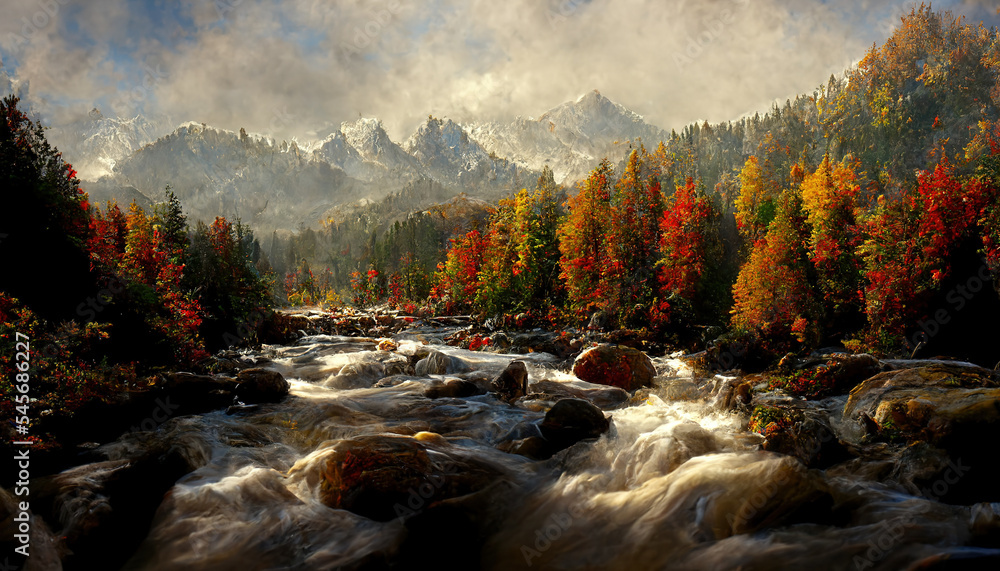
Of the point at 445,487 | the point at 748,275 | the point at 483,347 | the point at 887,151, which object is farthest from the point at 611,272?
the point at 887,151

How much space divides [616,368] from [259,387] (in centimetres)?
1413

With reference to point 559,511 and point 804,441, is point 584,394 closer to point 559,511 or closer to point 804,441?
point 804,441

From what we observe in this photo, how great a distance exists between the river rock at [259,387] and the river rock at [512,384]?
8.13 meters

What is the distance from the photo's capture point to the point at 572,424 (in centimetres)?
1276

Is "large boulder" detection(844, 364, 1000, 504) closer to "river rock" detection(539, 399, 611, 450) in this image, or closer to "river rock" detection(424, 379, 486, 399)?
"river rock" detection(539, 399, 611, 450)

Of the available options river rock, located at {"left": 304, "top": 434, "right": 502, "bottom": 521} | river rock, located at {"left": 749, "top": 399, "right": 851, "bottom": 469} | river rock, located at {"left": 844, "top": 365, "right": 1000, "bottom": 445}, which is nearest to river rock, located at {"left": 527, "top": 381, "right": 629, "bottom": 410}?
river rock, located at {"left": 749, "top": 399, "right": 851, "bottom": 469}

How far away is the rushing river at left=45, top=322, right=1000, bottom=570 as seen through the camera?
23.7 ft

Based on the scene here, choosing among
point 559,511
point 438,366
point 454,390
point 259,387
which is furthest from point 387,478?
point 438,366

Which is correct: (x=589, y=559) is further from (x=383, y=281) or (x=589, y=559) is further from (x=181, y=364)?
(x=383, y=281)

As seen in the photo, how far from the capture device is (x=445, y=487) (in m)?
9.41

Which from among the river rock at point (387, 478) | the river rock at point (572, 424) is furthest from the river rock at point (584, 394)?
the river rock at point (387, 478)

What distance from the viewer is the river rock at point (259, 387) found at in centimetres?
1672

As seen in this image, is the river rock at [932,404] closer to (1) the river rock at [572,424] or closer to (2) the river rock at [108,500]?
(1) the river rock at [572,424]

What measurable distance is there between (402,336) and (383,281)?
218 ft
